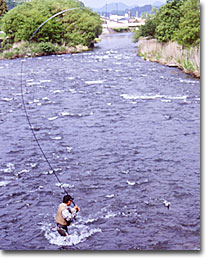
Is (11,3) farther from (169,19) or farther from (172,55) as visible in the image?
(172,55)

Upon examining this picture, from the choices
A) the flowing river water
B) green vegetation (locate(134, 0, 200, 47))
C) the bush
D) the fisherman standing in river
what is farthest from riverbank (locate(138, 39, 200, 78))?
the fisherman standing in river

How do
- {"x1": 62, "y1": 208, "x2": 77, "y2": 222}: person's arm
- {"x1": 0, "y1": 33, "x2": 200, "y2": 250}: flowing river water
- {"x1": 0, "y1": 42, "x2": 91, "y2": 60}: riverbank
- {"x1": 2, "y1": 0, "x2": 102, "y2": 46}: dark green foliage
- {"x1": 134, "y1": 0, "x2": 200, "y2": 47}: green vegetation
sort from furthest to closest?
{"x1": 0, "y1": 42, "x2": 91, "y2": 60}: riverbank, {"x1": 2, "y1": 0, "x2": 102, "y2": 46}: dark green foliage, {"x1": 134, "y1": 0, "x2": 200, "y2": 47}: green vegetation, {"x1": 0, "y1": 33, "x2": 200, "y2": 250}: flowing river water, {"x1": 62, "y1": 208, "x2": 77, "y2": 222}: person's arm

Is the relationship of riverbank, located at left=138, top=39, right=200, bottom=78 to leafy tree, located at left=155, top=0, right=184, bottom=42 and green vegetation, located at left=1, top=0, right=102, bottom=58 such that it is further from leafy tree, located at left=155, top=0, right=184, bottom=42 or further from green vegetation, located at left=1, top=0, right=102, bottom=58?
green vegetation, located at left=1, top=0, right=102, bottom=58

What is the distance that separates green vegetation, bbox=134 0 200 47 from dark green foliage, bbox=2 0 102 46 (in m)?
3.90

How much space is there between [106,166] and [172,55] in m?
14.0

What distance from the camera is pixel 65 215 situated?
5656 mm

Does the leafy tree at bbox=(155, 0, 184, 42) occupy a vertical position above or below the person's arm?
above

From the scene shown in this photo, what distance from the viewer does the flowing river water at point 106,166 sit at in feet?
19.9

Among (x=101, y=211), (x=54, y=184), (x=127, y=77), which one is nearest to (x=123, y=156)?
(x=54, y=184)

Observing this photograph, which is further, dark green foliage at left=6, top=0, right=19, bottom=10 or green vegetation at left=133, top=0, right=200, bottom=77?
dark green foliage at left=6, top=0, right=19, bottom=10

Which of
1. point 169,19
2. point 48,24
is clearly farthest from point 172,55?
point 48,24

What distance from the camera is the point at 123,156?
9.09 metres

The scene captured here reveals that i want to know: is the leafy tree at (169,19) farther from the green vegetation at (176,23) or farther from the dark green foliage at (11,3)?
the dark green foliage at (11,3)

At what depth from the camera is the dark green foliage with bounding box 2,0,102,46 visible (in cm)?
2891
